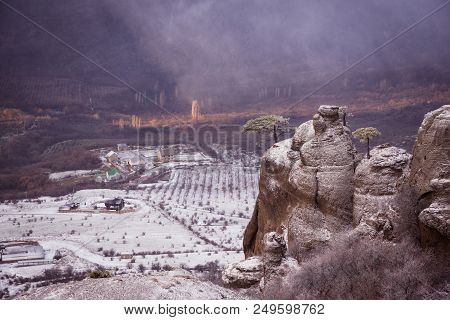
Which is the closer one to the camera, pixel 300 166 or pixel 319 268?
pixel 319 268

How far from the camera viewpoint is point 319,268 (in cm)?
1021

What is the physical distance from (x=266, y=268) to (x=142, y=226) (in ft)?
29.7

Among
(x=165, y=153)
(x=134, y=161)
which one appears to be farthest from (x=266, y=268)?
(x=165, y=153)

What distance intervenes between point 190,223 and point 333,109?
9922 mm

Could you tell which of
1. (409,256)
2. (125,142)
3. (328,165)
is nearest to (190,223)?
(125,142)

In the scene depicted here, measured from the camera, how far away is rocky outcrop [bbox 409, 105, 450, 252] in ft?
31.2

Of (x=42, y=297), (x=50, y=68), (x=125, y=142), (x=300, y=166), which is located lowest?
(x=42, y=297)

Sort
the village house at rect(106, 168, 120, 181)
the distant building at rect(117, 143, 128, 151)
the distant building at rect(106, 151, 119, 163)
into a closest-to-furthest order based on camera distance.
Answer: the village house at rect(106, 168, 120, 181), the distant building at rect(106, 151, 119, 163), the distant building at rect(117, 143, 128, 151)

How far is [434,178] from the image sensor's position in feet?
32.7

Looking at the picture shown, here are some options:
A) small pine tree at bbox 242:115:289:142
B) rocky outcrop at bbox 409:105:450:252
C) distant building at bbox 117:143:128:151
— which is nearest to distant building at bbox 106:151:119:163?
distant building at bbox 117:143:128:151

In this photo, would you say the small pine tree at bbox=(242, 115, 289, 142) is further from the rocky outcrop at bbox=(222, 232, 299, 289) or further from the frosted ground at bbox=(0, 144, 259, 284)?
the rocky outcrop at bbox=(222, 232, 299, 289)

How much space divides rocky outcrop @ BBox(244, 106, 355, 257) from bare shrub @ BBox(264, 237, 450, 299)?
95.7 inches
